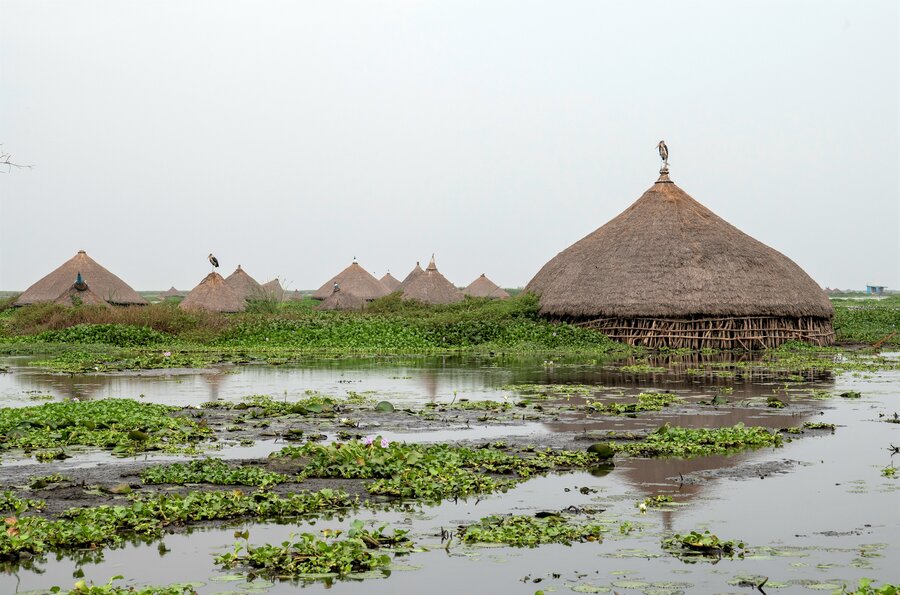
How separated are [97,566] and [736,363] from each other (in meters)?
19.0

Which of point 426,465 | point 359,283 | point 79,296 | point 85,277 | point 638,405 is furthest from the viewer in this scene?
point 359,283

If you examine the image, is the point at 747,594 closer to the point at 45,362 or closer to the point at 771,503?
the point at 771,503

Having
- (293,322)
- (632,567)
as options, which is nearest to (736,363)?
(293,322)

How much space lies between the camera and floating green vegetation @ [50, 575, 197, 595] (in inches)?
229

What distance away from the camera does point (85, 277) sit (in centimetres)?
4731

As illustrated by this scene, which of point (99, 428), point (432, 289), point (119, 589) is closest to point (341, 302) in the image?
point (432, 289)

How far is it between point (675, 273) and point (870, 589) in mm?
23117

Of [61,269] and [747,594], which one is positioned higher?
[61,269]

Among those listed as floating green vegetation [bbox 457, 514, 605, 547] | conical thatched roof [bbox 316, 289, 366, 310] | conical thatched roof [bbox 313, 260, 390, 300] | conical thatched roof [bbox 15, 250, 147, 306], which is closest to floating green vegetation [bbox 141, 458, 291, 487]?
floating green vegetation [bbox 457, 514, 605, 547]

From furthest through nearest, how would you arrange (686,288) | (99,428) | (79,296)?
(79,296)
(686,288)
(99,428)

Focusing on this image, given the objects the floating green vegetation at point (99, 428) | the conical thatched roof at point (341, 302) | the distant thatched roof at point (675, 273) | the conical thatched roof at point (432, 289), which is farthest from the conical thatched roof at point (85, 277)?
the floating green vegetation at point (99, 428)

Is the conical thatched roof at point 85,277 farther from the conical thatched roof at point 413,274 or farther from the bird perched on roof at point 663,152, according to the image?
the bird perched on roof at point 663,152

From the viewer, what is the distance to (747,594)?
6.12m

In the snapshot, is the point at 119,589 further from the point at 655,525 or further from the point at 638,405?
the point at 638,405
